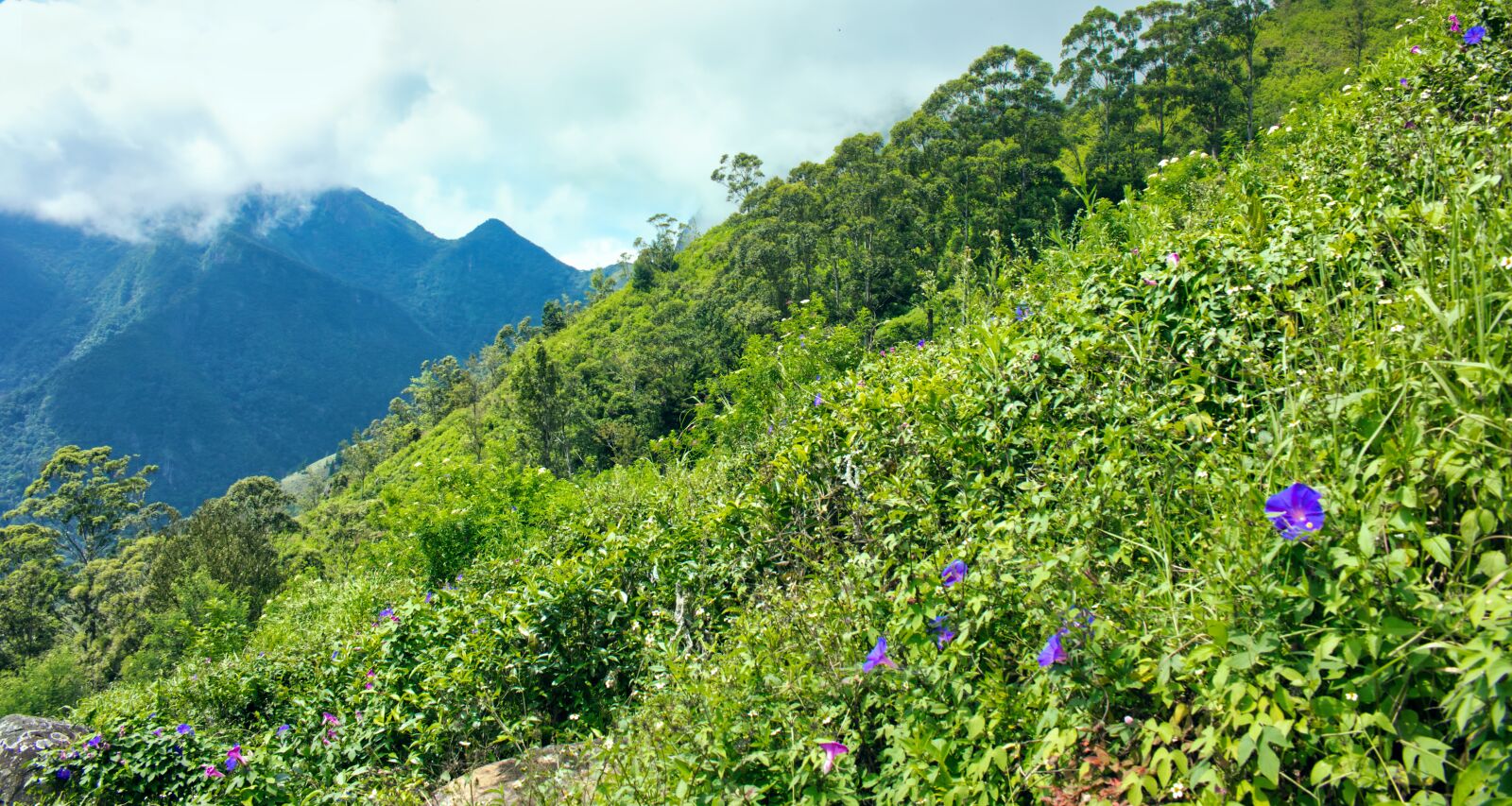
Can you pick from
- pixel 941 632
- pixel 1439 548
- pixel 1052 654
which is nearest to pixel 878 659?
pixel 941 632

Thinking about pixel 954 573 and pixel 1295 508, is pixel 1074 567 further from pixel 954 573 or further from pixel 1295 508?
pixel 1295 508

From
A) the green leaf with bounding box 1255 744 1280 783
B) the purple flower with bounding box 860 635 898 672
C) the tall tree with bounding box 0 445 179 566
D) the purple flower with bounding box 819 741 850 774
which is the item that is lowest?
the purple flower with bounding box 819 741 850 774

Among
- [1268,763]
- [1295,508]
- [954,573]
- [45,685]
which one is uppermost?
[1295,508]

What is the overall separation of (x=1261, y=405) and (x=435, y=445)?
188 feet

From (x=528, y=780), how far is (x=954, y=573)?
146 centimetres

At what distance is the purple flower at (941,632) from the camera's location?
1798mm

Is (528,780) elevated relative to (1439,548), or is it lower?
lower

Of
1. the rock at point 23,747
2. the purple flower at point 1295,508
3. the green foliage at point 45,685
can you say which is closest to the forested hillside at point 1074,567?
the purple flower at point 1295,508

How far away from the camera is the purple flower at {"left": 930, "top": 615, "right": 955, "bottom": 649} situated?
1798mm

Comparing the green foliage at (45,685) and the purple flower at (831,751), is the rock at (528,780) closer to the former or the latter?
the purple flower at (831,751)

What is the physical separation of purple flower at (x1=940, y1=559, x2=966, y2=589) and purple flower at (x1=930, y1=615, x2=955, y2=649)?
10cm

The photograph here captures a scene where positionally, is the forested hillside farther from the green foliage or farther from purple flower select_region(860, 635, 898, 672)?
the green foliage

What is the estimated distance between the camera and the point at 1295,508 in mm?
1257

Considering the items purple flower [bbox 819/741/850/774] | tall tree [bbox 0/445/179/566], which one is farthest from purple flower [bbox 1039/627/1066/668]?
tall tree [bbox 0/445/179/566]
